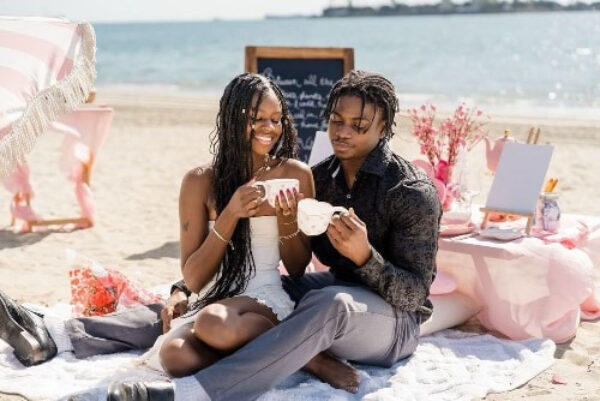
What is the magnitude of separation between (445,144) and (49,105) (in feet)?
7.28

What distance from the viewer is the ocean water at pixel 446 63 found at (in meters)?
22.2

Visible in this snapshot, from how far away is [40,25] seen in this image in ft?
12.9

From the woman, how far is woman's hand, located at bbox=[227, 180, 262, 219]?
2.4 inches

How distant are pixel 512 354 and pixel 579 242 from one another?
90 cm

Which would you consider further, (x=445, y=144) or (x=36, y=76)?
(x=445, y=144)

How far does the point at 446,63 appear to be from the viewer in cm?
3166

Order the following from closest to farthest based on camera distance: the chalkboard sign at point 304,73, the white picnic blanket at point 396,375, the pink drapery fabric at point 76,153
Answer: the white picnic blanket at point 396,375 → the chalkboard sign at point 304,73 → the pink drapery fabric at point 76,153

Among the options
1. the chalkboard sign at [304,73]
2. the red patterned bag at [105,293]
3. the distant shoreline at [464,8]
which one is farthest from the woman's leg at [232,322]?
the distant shoreline at [464,8]

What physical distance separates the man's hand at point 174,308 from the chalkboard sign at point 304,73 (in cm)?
252

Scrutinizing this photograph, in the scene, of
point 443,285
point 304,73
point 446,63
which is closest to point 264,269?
point 443,285

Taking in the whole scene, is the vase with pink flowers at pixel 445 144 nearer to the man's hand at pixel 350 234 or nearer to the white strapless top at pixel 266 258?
the white strapless top at pixel 266 258

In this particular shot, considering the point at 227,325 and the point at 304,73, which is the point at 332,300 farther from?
the point at 304,73

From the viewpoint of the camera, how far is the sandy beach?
13.7 ft

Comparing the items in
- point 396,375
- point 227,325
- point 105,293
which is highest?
point 227,325
